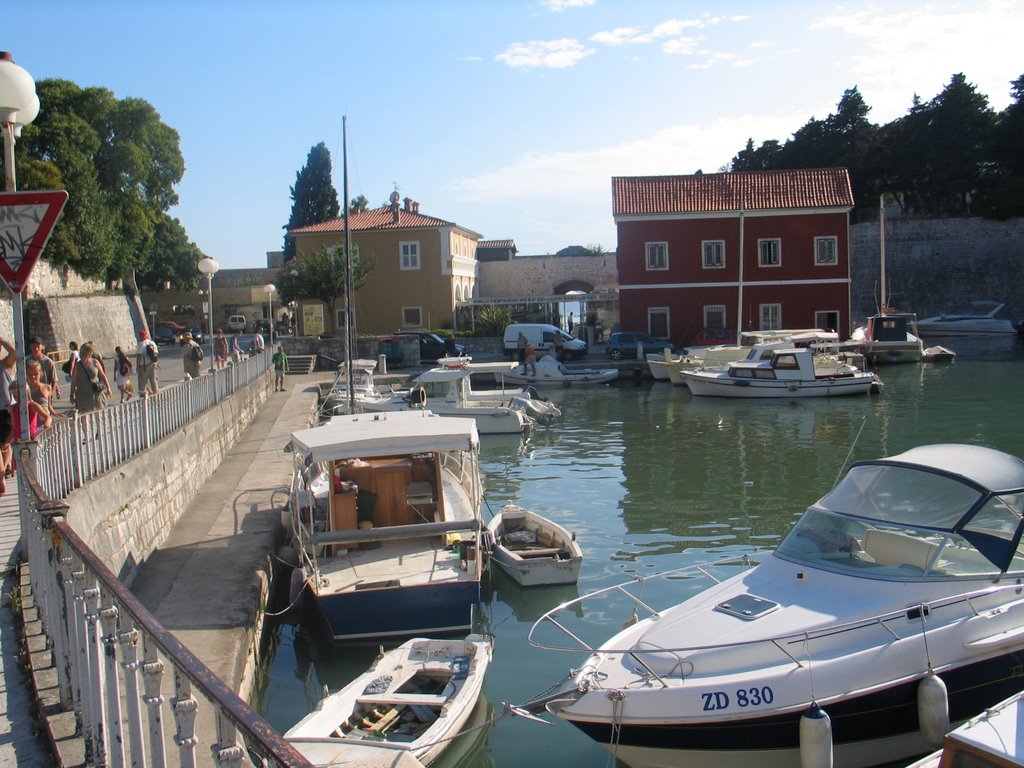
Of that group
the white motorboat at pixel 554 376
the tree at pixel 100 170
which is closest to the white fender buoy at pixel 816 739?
the white motorboat at pixel 554 376

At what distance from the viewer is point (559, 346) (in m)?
43.9

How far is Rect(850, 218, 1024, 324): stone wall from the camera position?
64.2 meters

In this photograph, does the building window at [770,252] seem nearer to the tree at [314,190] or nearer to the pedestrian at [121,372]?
the pedestrian at [121,372]

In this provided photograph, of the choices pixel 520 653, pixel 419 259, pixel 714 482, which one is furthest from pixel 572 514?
pixel 419 259

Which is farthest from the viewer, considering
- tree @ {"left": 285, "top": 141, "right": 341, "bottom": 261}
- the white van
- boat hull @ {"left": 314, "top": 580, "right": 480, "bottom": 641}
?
tree @ {"left": 285, "top": 141, "right": 341, "bottom": 261}

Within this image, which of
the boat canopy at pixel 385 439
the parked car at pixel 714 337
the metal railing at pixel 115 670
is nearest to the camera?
the metal railing at pixel 115 670

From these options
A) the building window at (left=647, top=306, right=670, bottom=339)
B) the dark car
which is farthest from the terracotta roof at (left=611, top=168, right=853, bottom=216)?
the dark car

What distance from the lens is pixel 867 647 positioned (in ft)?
24.3

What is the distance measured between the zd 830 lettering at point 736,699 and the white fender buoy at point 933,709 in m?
1.30

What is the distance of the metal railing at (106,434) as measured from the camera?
8820 millimetres

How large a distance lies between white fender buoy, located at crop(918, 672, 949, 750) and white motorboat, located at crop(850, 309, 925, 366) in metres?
37.0

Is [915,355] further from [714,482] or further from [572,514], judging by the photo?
[572,514]

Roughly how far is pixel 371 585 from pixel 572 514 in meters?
7.50

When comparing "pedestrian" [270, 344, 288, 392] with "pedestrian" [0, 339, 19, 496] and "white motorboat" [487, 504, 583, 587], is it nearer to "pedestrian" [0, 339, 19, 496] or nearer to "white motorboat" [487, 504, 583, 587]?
"white motorboat" [487, 504, 583, 587]
